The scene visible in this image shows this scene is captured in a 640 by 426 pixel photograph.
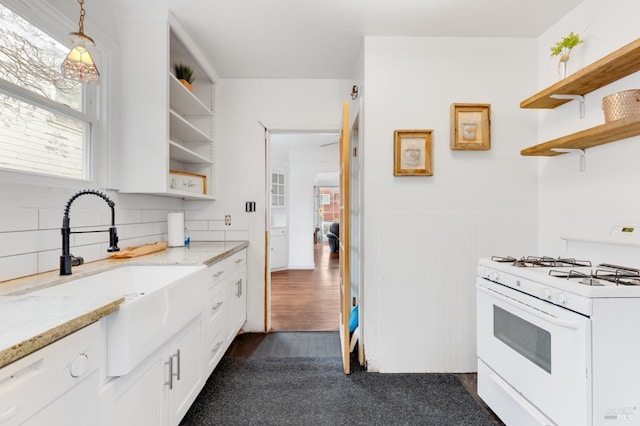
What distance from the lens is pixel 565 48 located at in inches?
73.0

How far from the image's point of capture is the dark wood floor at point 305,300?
3.09 m

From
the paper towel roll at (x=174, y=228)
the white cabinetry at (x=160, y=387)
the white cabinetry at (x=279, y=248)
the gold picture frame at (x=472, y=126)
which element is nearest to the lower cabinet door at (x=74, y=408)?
the white cabinetry at (x=160, y=387)

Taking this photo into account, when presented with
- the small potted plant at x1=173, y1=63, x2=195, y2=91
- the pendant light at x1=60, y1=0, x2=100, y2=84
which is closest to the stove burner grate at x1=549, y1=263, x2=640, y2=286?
the pendant light at x1=60, y1=0, x2=100, y2=84

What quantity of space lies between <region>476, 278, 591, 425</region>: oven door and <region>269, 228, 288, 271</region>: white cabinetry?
4348mm

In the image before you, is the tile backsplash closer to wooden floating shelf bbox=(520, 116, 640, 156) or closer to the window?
the window

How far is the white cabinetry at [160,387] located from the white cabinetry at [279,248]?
3986 mm

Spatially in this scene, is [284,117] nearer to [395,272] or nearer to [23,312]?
[395,272]

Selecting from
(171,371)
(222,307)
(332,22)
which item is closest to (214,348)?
(222,307)

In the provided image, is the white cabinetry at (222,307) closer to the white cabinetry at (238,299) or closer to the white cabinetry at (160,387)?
the white cabinetry at (238,299)

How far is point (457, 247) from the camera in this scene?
2.18 metres

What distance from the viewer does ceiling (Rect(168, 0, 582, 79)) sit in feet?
6.15

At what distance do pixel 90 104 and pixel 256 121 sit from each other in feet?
4.45

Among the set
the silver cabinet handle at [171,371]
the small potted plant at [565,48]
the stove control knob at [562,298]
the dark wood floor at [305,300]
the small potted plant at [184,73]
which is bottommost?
the dark wood floor at [305,300]

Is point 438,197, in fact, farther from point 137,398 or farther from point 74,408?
point 74,408
